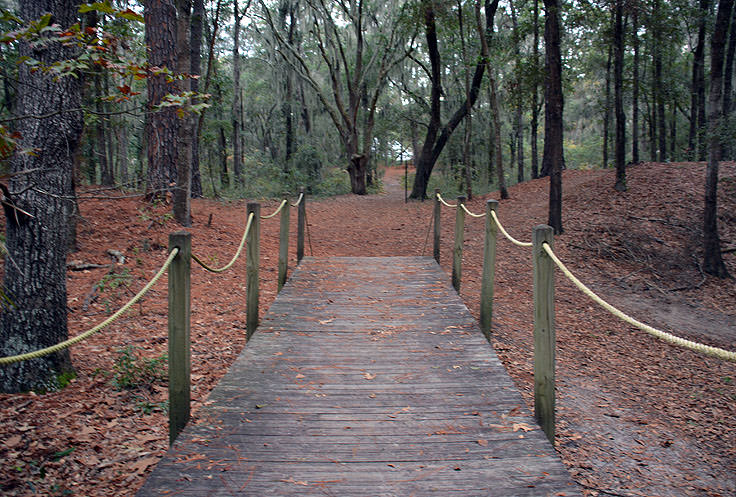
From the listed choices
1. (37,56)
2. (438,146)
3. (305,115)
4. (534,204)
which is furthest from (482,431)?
(305,115)

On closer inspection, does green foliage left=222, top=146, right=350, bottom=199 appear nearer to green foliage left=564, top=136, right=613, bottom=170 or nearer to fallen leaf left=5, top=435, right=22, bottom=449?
green foliage left=564, top=136, right=613, bottom=170

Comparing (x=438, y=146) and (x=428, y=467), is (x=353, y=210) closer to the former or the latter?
(x=438, y=146)

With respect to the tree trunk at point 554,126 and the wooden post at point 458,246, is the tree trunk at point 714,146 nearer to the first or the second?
the tree trunk at point 554,126

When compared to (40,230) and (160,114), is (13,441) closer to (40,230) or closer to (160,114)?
(40,230)

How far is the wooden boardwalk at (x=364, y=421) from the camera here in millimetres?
2875

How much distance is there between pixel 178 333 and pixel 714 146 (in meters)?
11.5

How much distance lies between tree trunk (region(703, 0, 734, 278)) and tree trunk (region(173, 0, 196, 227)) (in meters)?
10.3

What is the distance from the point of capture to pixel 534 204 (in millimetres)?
16656

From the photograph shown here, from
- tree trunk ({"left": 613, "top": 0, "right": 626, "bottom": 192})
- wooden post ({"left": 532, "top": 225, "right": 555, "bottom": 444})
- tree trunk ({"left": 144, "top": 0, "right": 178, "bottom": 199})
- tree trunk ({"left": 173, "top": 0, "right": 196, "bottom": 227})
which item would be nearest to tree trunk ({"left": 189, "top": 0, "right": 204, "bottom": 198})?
tree trunk ({"left": 144, "top": 0, "right": 178, "bottom": 199})

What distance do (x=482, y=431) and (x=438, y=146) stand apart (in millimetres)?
17683

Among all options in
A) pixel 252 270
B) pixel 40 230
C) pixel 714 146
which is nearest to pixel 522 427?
pixel 252 270

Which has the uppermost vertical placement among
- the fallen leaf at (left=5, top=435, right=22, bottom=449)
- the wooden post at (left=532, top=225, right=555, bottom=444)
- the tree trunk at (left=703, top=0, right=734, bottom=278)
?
the tree trunk at (left=703, top=0, right=734, bottom=278)

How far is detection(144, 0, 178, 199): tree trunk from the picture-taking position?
10530 millimetres

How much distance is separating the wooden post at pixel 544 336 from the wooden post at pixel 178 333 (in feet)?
7.89
